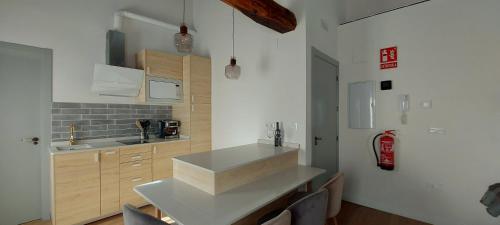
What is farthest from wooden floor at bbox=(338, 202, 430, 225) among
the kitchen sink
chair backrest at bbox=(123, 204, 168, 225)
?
the kitchen sink

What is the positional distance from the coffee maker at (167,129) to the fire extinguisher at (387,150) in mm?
2851

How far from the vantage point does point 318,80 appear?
8.45 ft

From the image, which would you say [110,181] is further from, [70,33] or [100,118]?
[70,33]

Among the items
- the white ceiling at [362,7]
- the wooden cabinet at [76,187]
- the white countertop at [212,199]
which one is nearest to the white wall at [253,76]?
the white countertop at [212,199]

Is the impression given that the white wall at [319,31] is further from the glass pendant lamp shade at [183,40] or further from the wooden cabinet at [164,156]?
the wooden cabinet at [164,156]

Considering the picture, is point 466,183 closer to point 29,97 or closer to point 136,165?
point 136,165

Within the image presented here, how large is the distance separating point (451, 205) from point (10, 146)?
4.77m

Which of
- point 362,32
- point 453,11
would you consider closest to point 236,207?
point 362,32

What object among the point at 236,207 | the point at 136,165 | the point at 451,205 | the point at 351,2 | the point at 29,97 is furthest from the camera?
the point at 351,2

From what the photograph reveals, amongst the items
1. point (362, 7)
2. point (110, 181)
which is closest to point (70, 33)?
point (110, 181)

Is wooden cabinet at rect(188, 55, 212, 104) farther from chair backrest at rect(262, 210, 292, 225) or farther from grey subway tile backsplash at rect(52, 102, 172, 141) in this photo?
chair backrest at rect(262, 210, 292, 225)

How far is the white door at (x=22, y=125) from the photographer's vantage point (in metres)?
2.32

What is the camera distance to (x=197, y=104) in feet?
10.8

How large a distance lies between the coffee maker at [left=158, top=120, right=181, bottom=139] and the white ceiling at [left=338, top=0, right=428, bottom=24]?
9.64 feet
